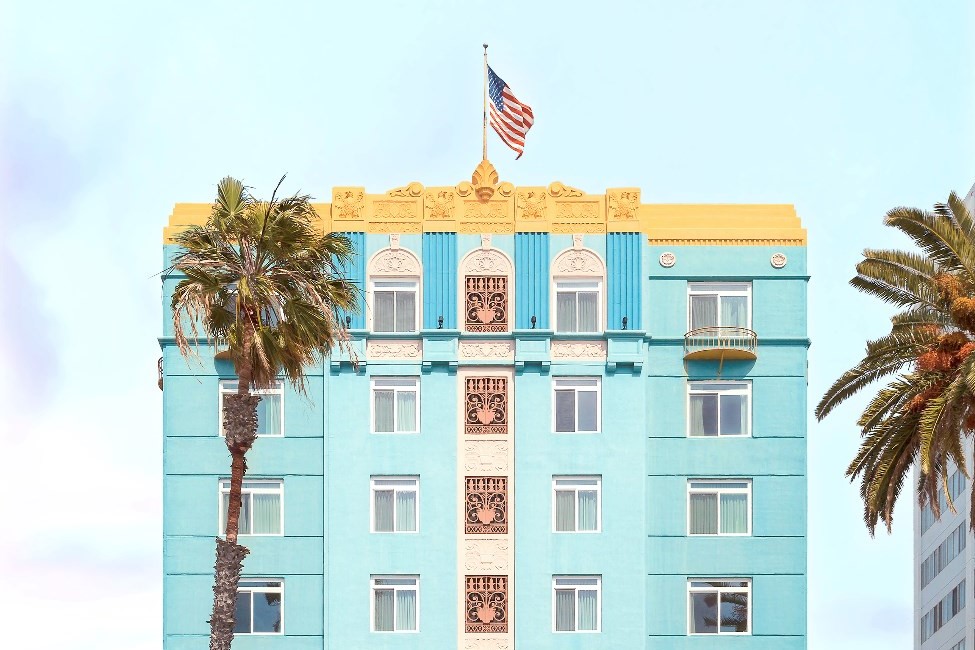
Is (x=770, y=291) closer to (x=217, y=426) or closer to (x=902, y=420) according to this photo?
(x=902, y=420)

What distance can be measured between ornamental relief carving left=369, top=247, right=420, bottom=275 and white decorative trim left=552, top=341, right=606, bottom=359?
16.4 ft

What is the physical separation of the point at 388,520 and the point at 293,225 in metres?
12.0

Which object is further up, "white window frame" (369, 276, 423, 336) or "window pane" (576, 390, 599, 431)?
"white window frame" (369, 276, 423, 336)

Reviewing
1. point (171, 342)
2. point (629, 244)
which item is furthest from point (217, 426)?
point (629, 244)

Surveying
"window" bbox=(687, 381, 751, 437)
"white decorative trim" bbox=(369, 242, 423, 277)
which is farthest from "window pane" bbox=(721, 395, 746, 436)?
"white decorative trim" bbox=(369, 242, 423, 277)

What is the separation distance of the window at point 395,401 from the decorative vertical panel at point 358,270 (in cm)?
194

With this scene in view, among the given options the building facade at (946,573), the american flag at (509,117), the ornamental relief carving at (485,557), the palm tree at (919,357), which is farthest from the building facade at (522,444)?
the building facade at (946,573)

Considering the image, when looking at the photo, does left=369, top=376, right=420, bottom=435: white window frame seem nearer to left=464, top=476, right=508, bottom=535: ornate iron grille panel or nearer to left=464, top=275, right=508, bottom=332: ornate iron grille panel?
left=464, top=275, right=508, bottom=332: ornate iron grille panel

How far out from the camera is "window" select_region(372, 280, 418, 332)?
60.0 meters

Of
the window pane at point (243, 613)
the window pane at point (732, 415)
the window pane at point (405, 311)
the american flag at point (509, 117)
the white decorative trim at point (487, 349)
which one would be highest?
the american flag at point (509, 117)

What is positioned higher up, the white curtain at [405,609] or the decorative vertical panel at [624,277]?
the decorative vertical panel at [624,277]

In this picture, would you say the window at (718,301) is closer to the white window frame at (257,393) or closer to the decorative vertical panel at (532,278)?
the decorative vertical panel at (532,278)

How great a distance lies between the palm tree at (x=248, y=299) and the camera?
50188 mm

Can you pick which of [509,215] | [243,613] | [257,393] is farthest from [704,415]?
[243,613]
